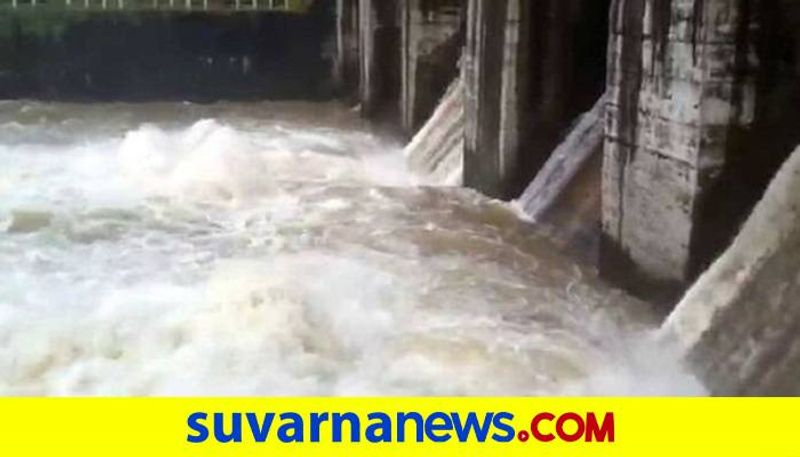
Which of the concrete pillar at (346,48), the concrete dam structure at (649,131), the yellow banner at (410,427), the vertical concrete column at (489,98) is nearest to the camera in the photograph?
the yellow banner at (410,427)

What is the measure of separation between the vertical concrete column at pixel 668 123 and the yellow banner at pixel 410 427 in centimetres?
131

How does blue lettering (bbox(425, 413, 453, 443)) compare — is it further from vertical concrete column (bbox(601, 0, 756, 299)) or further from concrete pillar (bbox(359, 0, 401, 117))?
concrete pillar (bbox(359, 0, 401, 117))

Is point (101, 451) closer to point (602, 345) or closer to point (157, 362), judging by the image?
point (157, 362)

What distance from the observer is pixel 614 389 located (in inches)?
118

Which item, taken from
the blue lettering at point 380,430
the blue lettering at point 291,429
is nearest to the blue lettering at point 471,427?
the blue lettering at point 380,430

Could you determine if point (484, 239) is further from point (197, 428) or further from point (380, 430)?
point (197, 428)

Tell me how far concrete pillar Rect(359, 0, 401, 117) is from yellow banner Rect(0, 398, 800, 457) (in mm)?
7392

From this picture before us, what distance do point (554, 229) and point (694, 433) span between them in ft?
8.76

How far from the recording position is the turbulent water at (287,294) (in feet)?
9.95

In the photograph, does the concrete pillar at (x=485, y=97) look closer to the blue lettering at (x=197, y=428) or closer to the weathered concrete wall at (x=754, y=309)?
the weathered concrete wall at (x=754, y=309)

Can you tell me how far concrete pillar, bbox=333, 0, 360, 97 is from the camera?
1141 centimetres

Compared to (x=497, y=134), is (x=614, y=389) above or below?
below

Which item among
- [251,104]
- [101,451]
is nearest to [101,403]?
[101,451]

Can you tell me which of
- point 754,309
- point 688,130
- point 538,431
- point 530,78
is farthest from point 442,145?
point 538,431
